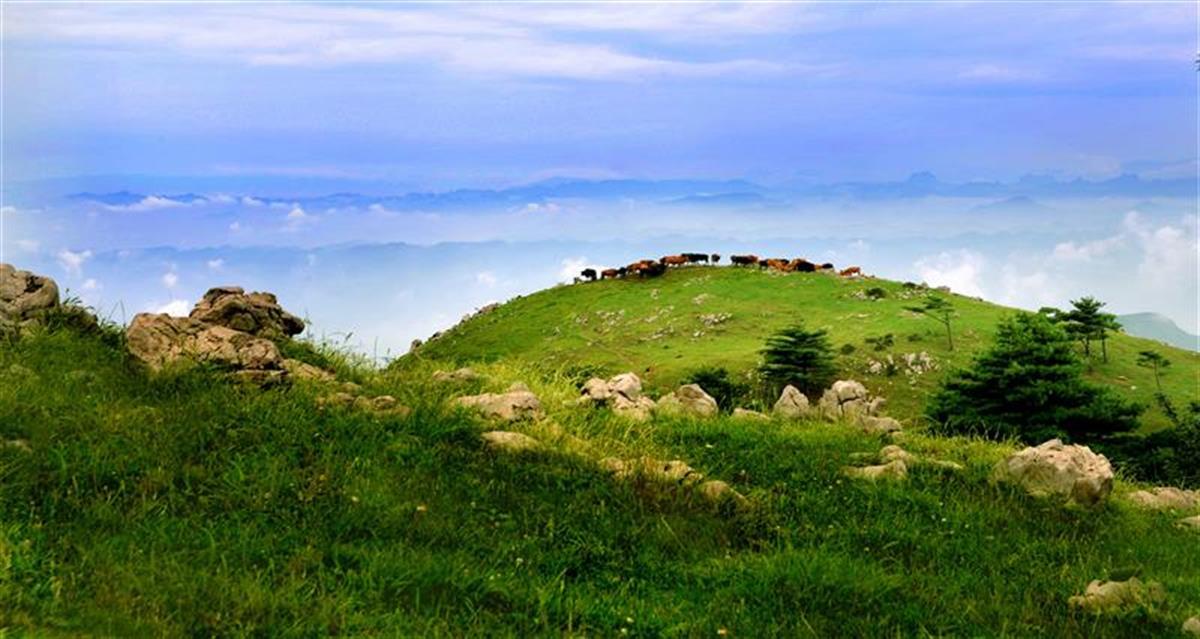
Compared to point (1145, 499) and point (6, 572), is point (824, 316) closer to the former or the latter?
point (1145, 499)

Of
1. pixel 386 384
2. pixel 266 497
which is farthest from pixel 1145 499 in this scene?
pixel 266 497

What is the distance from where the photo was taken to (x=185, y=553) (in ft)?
31.8

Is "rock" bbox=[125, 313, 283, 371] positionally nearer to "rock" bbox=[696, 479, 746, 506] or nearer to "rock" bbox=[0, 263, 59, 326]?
"rock" bbox=[0, 263, 59, 326]

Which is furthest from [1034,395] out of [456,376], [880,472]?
[456,376]

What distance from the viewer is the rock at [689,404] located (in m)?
17.2

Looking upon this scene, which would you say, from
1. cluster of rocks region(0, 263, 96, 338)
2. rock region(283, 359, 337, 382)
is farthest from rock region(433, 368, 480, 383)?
cluster of rocks region(0, 263, 96, 338)

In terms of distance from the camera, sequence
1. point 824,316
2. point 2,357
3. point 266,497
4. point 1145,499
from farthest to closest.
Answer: point 824,316, point 1145,499, point 2,357, point 266,497

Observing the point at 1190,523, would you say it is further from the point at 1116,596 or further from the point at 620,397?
the point at 620,397

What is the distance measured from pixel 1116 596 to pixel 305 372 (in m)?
10.8

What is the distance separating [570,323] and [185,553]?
39.7 metres

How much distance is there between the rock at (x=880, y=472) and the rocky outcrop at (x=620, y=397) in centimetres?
322

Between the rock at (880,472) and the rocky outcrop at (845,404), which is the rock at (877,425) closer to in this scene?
the rocky outcrop at (845,404)

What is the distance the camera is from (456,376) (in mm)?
17391

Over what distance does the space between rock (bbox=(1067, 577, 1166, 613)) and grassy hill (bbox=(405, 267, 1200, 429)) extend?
19914mm
